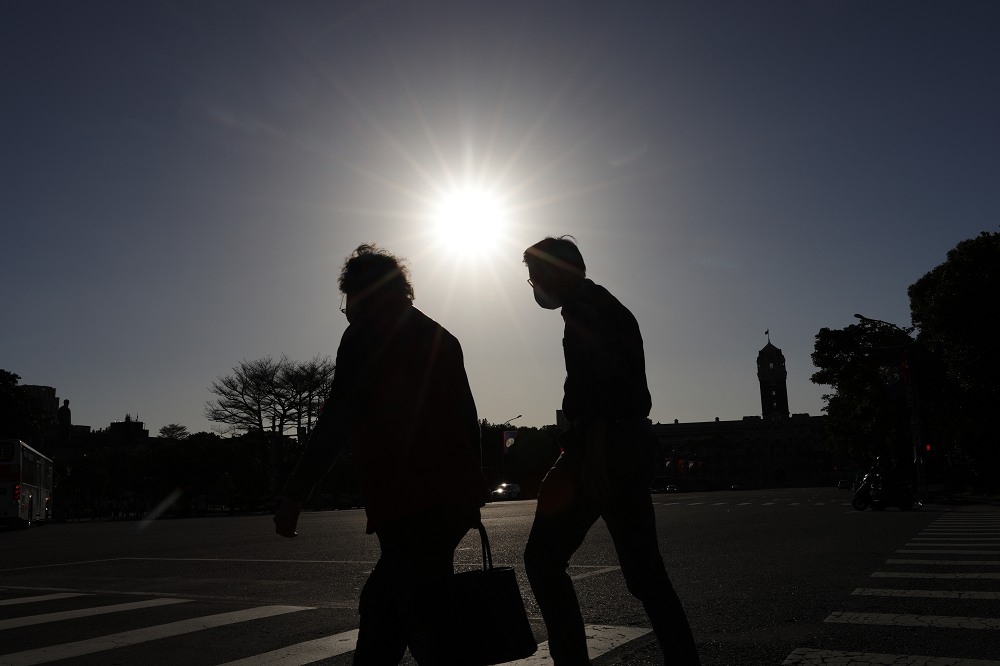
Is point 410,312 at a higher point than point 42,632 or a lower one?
higher

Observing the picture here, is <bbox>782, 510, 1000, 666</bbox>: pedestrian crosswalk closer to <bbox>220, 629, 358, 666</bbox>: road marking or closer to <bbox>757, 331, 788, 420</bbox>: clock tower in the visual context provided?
<bbox>220, 629, 358, 666</bbox>: road marking

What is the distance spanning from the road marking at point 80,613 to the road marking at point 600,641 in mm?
3703

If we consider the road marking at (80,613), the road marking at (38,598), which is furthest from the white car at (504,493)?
the road marking at (80,613)

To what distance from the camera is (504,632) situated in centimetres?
262

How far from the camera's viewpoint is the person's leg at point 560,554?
122 inches

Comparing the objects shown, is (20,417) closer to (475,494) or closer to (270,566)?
(270,566)

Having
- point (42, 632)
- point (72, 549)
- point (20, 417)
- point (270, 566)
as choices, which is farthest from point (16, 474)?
point (20, 417)

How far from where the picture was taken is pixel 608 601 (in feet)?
20.7

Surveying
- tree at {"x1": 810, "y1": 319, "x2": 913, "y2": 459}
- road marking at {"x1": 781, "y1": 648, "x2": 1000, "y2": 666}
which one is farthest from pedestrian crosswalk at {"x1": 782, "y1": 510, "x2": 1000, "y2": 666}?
tree at {"x1": 810, "y1": 319, "x2": 913, "y2": 459}

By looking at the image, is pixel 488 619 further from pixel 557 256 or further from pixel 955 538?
pixel 955 538

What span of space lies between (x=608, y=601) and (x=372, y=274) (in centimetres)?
422

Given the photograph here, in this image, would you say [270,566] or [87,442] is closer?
[270,566]

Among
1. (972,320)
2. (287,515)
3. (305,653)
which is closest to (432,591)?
(287,515)

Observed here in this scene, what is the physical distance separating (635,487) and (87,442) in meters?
155
